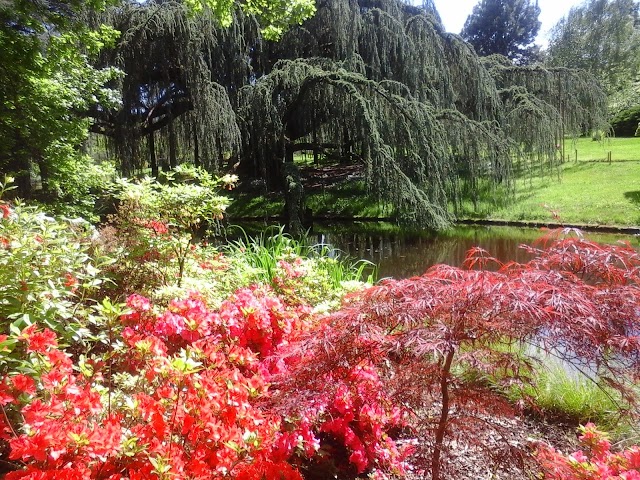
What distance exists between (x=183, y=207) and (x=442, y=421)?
2.12m

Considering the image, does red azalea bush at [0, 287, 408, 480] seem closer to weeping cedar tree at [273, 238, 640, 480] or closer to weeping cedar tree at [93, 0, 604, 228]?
weeping cedar tree at [273, 238, 640, 480]

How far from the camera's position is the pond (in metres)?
8.52

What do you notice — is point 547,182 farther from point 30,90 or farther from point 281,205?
point 30,90

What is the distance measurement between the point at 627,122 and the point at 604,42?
189 inches

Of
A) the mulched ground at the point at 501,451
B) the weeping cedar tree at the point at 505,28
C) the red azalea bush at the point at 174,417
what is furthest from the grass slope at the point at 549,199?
the weeping cedar tree at the point at 505,28

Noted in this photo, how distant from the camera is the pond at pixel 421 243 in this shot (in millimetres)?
8523

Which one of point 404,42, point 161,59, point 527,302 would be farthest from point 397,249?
point 527,302

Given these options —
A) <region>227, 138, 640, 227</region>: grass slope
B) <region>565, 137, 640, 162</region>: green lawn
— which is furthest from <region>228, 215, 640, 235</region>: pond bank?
<region>565, 137, 640, 162</region>: green lawn

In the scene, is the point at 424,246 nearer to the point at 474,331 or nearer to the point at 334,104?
the point at 334,104

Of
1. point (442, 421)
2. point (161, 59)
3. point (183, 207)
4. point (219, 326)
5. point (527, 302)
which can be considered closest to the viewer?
point (527, 302)

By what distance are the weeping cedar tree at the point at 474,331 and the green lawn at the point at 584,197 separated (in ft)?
31.0

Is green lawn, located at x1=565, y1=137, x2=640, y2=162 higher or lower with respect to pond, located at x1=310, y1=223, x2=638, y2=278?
higher

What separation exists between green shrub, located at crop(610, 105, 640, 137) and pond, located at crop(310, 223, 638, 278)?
749 inches

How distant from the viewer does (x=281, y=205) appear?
14.6m
